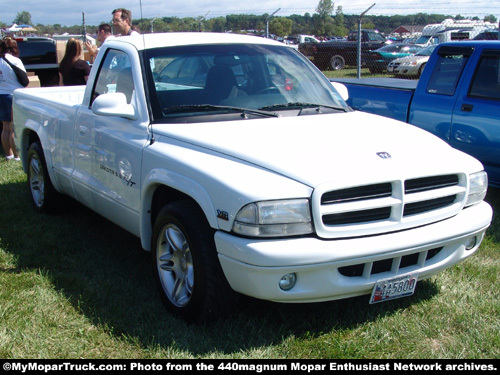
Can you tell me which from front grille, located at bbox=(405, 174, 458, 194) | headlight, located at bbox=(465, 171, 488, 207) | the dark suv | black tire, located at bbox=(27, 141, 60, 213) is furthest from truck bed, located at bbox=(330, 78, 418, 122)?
the dark suv

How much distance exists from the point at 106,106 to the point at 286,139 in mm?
1308

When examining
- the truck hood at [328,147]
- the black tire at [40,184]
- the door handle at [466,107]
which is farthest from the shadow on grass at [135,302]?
the door handle at [466,107]

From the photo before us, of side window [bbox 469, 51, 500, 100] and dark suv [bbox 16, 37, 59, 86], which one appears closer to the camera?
side window [bbox 469, 51, 500, 100]

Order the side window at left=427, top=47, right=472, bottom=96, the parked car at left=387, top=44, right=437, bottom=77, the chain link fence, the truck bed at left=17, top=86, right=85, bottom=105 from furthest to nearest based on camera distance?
the chain link fence
the parked car at left=387, top=44, right=437, bottom=77
the side window at left=427, top=47, right=472, bottom=96
the truck bed at left=17, top=86, right=85, bottom=105

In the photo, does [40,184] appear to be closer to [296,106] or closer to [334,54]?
[296,106]

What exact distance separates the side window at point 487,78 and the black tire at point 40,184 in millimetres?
4494

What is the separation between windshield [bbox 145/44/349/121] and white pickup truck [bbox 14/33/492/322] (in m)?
0.01

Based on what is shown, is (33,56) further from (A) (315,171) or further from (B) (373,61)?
(B) (373,61)

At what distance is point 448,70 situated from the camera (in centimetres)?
658

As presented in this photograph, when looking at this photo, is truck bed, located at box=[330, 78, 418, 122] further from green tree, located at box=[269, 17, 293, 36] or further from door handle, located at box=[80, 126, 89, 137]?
green tree, located at box=[269, 17, 293, 36]

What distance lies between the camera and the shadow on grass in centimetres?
344

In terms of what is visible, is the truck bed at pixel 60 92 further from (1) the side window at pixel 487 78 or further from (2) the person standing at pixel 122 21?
(1) the side window at pixel 487 78

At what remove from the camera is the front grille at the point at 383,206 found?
121 inches

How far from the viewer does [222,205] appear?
10.2ft
